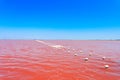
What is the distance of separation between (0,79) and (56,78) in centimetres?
243

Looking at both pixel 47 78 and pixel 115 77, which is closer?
pixel 47 78

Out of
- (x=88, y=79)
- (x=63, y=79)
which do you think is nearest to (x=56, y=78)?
(x=63, y=79)

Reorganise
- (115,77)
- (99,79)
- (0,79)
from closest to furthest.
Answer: (0,79), (99,79), (115,77)

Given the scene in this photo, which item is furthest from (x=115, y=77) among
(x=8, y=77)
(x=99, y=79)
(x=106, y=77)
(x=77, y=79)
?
(x=8, y=77)

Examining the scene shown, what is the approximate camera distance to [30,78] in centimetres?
671

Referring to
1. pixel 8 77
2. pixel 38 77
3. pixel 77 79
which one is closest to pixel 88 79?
pixel 77 79

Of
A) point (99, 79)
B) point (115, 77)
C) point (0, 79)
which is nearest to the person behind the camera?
point (0, 79)

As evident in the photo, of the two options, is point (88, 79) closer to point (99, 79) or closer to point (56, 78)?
point (99, 79)

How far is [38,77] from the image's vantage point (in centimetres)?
695

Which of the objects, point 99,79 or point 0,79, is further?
point 99,79

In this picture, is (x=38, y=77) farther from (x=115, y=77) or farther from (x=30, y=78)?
(x=115, y=77)

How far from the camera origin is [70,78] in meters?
6.88

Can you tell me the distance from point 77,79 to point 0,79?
337cm

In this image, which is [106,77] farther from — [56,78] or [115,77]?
[56,78]
